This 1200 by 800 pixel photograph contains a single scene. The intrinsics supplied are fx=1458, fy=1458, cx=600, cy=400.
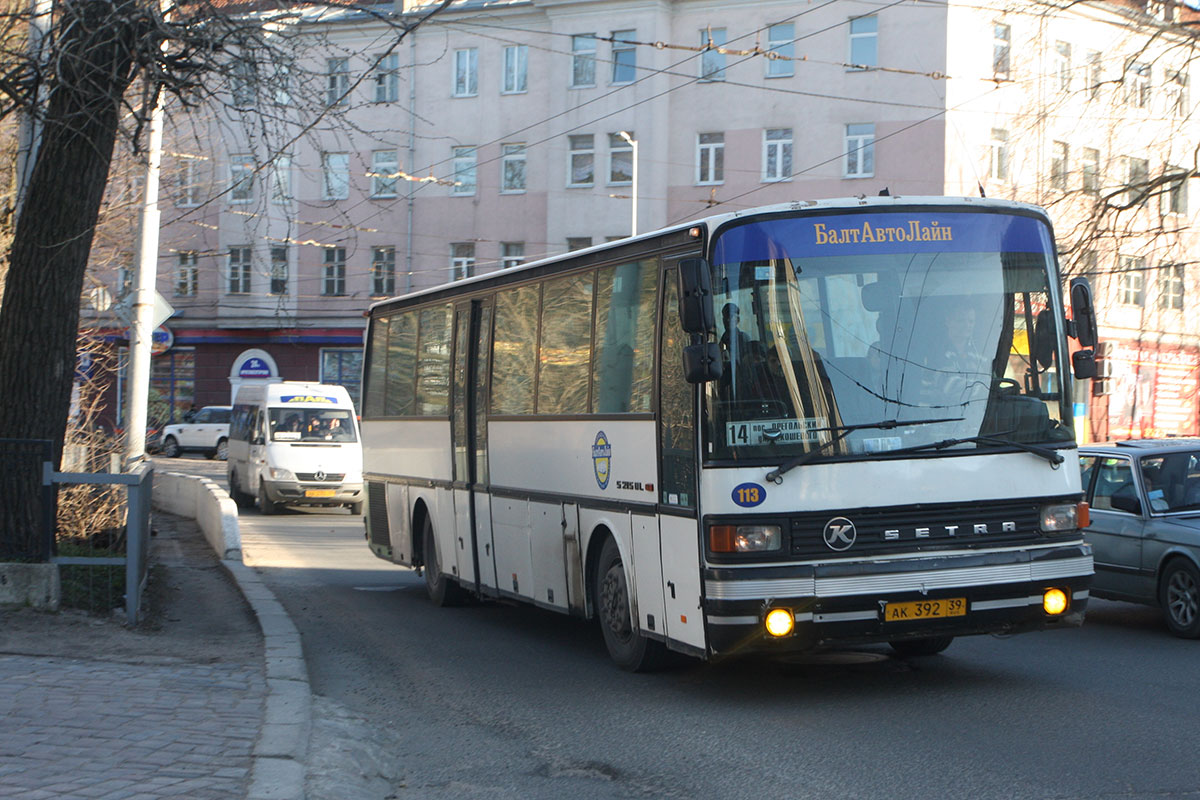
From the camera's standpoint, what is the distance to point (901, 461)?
27.4ft

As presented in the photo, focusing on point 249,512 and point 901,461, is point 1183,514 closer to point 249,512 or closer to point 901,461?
point 901,461

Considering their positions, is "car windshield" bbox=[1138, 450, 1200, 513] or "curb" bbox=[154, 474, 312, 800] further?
"car windshield" bbox=[1138, 450, 1200, 513]

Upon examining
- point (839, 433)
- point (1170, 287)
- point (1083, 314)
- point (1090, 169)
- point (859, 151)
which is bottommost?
point (839, 433)

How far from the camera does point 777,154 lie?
Result: 4147cm

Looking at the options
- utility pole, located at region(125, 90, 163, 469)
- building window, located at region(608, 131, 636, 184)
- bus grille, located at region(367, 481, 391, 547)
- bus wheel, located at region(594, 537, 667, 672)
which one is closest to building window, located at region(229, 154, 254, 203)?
bus wheel, located at region(594, 537, 667, 672)

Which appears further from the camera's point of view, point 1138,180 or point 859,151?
point 859,151

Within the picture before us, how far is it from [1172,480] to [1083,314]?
11.8 ft

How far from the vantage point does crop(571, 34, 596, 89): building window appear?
43125 mm

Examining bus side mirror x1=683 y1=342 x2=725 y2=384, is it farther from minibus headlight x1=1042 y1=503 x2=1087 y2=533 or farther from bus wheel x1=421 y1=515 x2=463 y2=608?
bus wheel x1=421 y1=515 x2=463 y2=608

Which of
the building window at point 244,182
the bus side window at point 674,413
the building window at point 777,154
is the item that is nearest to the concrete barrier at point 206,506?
the building window at point 244,182

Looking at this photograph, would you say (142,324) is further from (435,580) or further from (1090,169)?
(1090,169)

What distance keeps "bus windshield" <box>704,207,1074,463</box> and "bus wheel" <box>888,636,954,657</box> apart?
2.03 m

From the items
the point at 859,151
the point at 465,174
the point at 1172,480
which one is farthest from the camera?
the point at 465,174

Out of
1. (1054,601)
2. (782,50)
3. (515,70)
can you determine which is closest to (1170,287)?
(1054,601)
